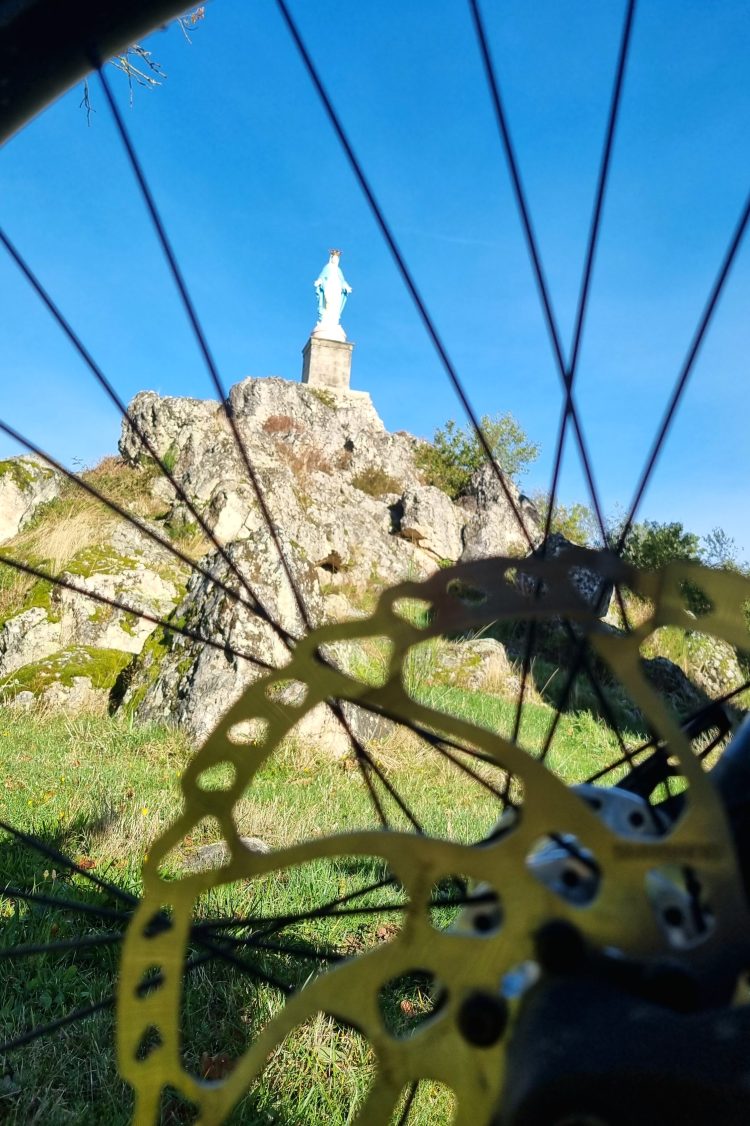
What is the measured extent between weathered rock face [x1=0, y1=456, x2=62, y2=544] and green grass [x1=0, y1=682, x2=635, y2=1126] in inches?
254

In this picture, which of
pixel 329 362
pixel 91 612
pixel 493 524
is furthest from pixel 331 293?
pixel 91 612

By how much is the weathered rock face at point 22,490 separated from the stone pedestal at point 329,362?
17.8 m

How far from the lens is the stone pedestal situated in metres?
28.4

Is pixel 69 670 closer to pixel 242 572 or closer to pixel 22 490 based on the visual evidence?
pixel 242 572

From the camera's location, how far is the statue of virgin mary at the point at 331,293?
29.8 metres

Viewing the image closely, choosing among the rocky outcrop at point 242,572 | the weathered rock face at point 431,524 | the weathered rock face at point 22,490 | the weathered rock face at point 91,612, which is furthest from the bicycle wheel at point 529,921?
the weathered rock face at point 431,524

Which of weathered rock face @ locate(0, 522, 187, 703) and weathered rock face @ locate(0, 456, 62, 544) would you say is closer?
weathered rock face @ locate(0, 522, 187, 703)

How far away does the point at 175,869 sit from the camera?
2.95m

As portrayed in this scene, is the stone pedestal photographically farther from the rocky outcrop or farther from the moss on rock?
the moss on rock

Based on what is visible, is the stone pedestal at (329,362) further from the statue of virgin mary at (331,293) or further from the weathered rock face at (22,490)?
the weathered rock face at (22,490)

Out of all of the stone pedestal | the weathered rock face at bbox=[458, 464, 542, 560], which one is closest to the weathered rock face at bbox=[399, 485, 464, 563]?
the weathered rock face at bbox=[458, 464, 542, 560]

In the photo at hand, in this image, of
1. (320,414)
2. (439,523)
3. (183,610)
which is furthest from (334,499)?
(183,610)

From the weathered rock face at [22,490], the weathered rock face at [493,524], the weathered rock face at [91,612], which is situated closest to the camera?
the weathered rock face at [91,612]

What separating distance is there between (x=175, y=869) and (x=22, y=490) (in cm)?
946
